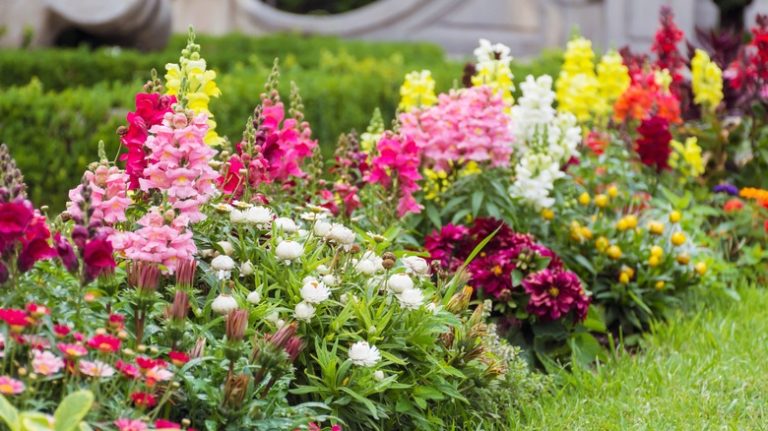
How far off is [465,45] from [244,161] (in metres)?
13.8

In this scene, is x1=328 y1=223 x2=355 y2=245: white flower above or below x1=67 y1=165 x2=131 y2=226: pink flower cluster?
below

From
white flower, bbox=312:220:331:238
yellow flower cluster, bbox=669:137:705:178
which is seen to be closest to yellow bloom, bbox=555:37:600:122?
yellow flower cluster, bbox=669:137:705:178

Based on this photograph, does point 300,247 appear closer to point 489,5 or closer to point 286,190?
point 286,190

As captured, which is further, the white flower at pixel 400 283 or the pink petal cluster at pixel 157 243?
the white flower at pixel 400 283

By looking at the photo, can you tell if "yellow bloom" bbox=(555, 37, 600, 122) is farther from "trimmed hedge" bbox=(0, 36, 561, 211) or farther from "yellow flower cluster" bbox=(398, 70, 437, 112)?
"yellow flower cluster" bbox=(398, 70, 437, 112)

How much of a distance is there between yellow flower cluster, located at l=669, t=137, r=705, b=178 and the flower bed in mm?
10

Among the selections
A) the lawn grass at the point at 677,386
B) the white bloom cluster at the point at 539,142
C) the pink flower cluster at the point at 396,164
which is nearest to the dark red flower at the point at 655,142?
the white bloom cluster at the point at 539,142

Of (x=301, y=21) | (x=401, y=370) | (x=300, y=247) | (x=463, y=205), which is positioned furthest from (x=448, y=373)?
(x=301, y=21)

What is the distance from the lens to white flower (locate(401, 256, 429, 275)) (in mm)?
3508

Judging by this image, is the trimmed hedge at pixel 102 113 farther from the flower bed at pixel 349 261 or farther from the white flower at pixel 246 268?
the white flower at pixel 246 268

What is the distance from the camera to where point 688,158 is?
5.94 meters

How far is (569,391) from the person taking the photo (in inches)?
161

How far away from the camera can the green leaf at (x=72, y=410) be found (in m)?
2.30

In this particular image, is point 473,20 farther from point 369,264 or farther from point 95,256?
point 95,256
